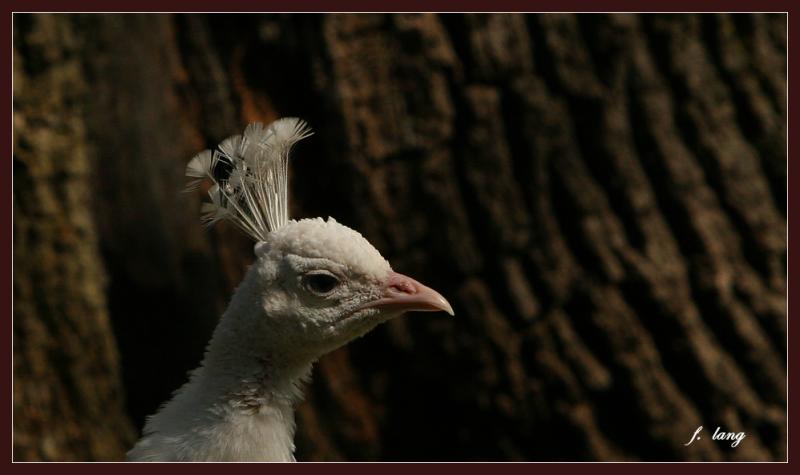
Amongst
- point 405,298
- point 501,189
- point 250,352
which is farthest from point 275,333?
point 501,189

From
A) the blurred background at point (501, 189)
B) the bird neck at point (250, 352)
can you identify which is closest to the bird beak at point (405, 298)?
the bird neck at point (250, 352)

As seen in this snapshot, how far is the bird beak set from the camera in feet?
5.88

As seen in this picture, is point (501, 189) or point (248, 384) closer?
point (248, 384)

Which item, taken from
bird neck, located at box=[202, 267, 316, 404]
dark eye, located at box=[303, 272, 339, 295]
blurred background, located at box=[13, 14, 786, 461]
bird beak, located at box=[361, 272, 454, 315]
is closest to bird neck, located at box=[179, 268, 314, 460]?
bird neck, located at box=[202, 267, 316, 404]

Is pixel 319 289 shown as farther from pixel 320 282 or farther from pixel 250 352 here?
pixel 250 352

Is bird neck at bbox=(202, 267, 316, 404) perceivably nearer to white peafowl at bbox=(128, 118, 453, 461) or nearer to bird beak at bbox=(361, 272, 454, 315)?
white peafowl at bbox=(128, 118, 453, 461)

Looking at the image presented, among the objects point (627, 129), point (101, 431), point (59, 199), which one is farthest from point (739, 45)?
point (101, 431)

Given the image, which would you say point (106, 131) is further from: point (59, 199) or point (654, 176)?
point (654, 176)

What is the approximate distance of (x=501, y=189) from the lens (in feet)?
10.8

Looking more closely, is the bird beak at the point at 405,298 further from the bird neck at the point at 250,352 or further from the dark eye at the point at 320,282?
the bird neck at the point at 250,352

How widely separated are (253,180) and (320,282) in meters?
0.31

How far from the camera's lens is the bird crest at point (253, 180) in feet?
6.21

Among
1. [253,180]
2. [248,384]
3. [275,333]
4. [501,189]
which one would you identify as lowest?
[248,384]

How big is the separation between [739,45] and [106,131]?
9.21ft
